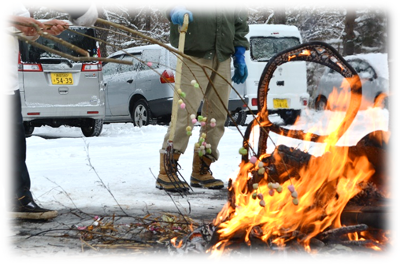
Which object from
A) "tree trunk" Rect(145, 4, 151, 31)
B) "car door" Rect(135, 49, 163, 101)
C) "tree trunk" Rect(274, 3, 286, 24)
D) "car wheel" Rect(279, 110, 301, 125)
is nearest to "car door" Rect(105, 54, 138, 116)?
"car door" Rect(135, 49, 163, 101)

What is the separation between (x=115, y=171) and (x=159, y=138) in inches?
93.8

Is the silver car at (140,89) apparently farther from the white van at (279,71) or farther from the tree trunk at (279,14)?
the tree trunk at (279,14)

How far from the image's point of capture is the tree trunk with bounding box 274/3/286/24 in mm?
9221

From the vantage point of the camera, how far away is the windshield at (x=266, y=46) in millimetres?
8359

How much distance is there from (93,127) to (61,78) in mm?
2162

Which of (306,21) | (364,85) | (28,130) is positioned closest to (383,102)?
(364,85)

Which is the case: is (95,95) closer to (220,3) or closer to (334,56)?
(220,3)

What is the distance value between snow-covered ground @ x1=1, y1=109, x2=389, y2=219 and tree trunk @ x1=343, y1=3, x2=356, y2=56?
12.8 ft

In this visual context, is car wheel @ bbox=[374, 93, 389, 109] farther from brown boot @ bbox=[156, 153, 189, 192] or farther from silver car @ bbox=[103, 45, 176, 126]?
silver car @ bbox=[103, 45, 176, 126]

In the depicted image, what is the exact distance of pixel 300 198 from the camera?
2.61 metres

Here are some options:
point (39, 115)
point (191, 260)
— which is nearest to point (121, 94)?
point (39, 115)

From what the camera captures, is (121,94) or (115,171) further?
(121,94)

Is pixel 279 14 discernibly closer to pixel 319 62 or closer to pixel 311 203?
pixel 319 62

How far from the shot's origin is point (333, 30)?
42.1 ft
